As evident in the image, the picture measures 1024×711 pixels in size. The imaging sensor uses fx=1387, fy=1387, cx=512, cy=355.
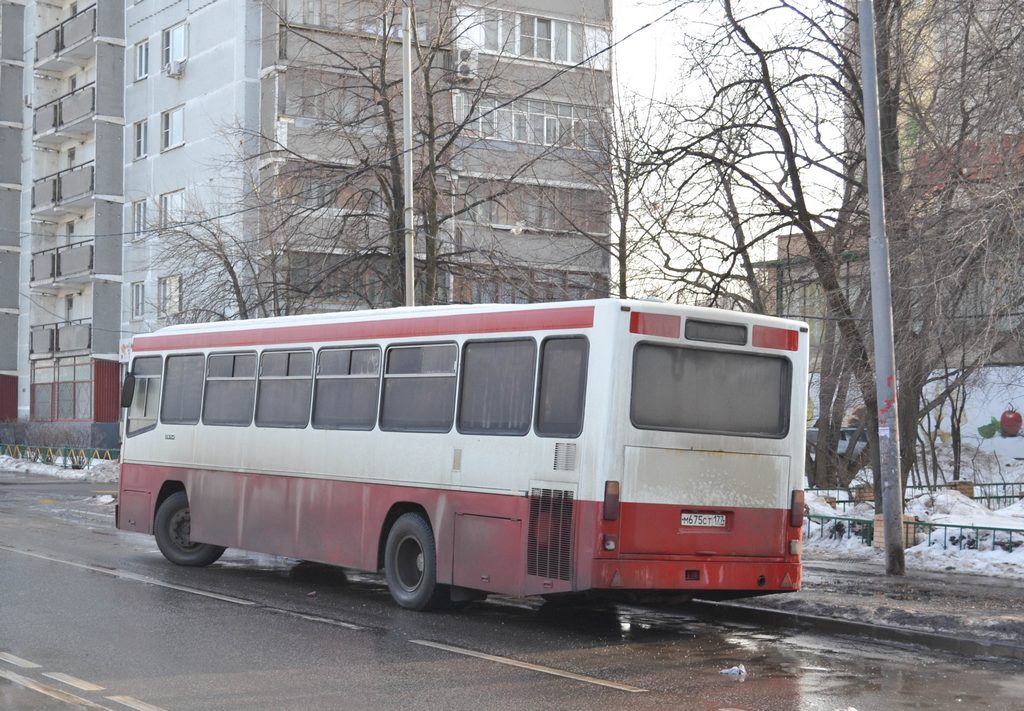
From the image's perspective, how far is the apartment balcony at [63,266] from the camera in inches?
2133

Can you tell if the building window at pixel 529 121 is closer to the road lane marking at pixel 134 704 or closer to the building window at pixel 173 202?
the building window at pixel 173 202

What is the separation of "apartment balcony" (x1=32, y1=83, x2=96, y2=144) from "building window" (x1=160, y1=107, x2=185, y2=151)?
5304 mm

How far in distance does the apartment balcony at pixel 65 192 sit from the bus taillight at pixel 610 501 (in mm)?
46029

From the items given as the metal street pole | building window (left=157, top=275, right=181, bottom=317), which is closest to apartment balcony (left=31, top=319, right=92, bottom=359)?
building window (left=157, top=275, right=181, bottom=317)

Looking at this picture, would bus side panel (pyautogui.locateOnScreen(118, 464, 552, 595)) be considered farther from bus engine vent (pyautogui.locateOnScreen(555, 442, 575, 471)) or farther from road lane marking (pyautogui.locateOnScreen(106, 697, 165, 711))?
road lane marking (pyautogui.locateOnScreen(106, 697, 165, 711))

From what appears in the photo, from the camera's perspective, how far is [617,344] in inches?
450

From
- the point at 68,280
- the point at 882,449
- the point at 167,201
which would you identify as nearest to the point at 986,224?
the point at 882,449

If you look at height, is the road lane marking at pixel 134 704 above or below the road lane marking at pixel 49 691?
below

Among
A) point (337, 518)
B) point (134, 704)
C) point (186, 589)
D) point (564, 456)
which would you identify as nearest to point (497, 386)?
point (564, 456)

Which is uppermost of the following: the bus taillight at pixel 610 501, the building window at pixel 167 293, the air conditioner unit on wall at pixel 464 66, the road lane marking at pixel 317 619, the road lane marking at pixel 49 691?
the air conditioner unit on wall at pixel 464 66

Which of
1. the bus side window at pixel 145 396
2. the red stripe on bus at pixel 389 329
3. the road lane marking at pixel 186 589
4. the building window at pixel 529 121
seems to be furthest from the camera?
the building window at pixel 529 121

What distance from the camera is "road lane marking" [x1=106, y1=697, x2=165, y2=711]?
26.7 ft

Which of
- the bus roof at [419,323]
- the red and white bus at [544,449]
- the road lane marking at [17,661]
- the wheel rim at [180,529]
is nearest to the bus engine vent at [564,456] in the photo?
the red and white bus at [544,449]

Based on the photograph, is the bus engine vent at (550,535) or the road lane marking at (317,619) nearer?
the bus engine vent at (550,535)
